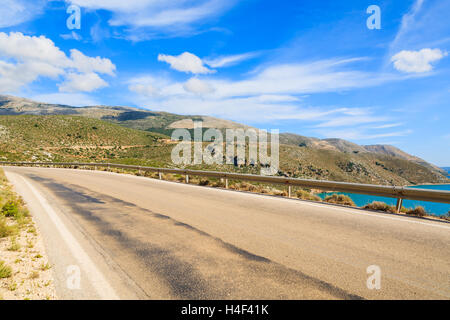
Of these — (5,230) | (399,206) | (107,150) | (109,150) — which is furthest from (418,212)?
(109,150)

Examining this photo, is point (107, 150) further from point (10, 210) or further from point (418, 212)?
point (418, 212)

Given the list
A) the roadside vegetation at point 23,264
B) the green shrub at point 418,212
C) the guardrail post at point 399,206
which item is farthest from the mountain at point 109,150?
the roadside vegetation at point 23,264

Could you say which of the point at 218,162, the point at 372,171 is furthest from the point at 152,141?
the point at 372,171

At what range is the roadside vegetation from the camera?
10.1ft

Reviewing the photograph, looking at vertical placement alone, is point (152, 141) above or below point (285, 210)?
above

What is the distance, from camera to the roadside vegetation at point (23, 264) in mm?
3092

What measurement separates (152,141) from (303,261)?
9855 centimetres

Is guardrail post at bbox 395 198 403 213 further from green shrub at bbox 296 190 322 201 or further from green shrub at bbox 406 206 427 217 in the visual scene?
green shrub at bbox 296 190 322 201

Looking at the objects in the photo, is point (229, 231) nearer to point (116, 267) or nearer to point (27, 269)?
point (116, 267)

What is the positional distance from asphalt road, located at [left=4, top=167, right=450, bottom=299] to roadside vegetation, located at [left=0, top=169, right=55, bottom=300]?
0.56ft

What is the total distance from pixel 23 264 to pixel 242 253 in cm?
344

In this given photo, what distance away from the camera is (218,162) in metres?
45.3

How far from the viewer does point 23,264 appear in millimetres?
3898
